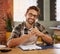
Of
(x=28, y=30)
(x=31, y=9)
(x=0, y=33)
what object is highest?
(x=31, y=9)

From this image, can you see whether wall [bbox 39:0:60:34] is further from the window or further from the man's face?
the man's face

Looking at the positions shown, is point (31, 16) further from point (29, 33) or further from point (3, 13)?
point (3, 13)

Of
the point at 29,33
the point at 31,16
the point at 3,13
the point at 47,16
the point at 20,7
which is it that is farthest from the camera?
the point at 47,16

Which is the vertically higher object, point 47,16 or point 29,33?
point 47,16

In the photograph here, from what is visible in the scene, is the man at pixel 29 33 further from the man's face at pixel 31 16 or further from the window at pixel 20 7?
the window at pixel 20 7

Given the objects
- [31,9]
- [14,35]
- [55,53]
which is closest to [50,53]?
[55,53]

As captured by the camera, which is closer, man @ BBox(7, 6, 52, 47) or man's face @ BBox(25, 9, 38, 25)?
man @ BBox(7, 6, 52, 47)

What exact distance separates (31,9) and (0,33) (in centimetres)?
257

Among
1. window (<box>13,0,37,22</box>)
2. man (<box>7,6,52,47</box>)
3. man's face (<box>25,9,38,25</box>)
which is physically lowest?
man (<box>7,6,52,47</box>)

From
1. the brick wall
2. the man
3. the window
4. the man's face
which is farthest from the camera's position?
the window

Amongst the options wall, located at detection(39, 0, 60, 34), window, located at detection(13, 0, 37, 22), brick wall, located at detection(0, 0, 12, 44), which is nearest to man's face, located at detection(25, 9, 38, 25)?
brick wall, located at detection(0, 0, 12, 44)

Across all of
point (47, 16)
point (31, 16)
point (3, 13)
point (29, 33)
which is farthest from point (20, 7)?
point (29, 33)

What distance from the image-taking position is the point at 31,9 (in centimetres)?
239

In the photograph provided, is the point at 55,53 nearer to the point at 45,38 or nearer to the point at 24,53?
the point at 24,53
